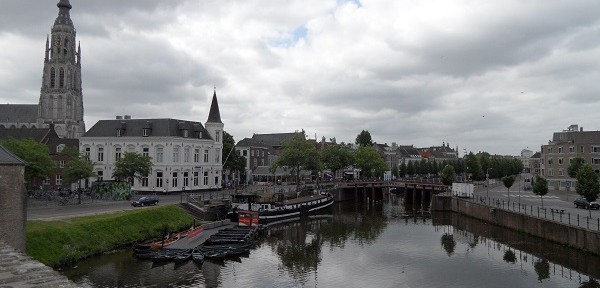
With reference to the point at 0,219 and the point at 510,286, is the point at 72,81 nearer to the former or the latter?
the point at 0,219

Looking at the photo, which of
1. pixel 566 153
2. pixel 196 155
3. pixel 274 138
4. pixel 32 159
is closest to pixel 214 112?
pixel 196 155

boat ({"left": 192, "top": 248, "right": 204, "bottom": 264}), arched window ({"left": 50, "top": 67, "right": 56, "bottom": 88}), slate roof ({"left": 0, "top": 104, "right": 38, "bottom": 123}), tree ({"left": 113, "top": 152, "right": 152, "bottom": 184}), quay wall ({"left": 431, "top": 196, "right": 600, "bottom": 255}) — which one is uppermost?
arched window ({"left": 50, "top": 67, "right": 56, "bottom": 88})

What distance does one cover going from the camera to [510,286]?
29531 mm

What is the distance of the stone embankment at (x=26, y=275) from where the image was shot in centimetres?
1361

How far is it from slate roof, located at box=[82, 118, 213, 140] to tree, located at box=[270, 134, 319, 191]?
560 inches

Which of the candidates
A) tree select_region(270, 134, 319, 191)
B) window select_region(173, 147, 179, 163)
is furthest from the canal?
tree select_region(270, 134, 319, 191)

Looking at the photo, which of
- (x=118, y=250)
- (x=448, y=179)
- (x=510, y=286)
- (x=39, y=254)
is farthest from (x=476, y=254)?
(x=448, y=179)

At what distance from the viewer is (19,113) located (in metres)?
129

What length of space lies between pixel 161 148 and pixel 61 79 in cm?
7713

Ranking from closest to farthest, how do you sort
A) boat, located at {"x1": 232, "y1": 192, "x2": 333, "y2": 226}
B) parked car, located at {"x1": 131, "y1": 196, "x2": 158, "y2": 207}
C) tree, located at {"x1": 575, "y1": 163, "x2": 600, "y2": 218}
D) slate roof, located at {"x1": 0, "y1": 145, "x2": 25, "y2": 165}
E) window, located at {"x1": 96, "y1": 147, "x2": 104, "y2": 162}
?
slate roof, located at {"x1": 0, "y1": 145, "x2": 25, "y2": 165}
tree, located at {"x1": 575, "y1": 163, "x2": 600, "y2": 218}
boat, located at {"x1": 232, "y1": 192, "x2": 333, "y2": 226}
parked car, located at {"x1": 131, "y1": 196, "x2": 158, "y2": 207}
window, located at {"x1": 96, "y1": 147, "x2": 104, "y2": 162}

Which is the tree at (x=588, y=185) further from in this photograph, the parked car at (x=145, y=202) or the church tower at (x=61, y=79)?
the church tower at (x=61, y=79)

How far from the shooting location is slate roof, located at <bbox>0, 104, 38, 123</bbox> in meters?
127

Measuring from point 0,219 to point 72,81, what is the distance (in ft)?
399

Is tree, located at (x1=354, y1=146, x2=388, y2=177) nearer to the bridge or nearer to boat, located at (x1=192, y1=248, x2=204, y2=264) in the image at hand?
the bridge
